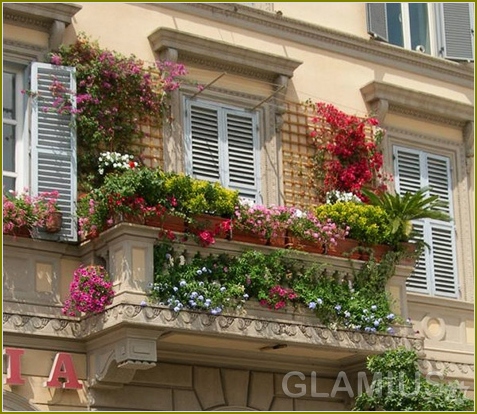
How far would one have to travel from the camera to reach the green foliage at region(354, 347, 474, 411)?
18.0 m

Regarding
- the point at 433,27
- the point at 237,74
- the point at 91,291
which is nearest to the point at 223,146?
the point at 237,74

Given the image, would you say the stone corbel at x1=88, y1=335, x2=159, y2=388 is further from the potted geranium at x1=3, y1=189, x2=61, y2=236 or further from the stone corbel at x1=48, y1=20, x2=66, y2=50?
the stone corbel at x1=48, y1=20, x2=66, y2=50

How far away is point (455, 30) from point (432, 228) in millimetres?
3615

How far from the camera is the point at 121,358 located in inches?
675

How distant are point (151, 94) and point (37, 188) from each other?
93.0 inches

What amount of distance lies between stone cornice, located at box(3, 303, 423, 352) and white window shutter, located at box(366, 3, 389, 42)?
580 centimetres

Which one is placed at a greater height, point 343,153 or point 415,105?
point 415,105

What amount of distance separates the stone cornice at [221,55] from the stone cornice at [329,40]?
2.20 feet

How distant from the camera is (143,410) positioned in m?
18.1

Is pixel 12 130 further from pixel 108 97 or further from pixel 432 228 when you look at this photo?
pixel 432 228

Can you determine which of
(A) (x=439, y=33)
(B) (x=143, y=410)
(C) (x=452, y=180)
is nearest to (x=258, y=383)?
(B) (x=143, y=410)

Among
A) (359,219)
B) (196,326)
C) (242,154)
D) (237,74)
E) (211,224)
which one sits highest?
(237,74)

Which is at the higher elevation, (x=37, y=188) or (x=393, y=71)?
(x=393, y=71)

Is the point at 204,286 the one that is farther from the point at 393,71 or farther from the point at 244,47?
the point at 393,71
